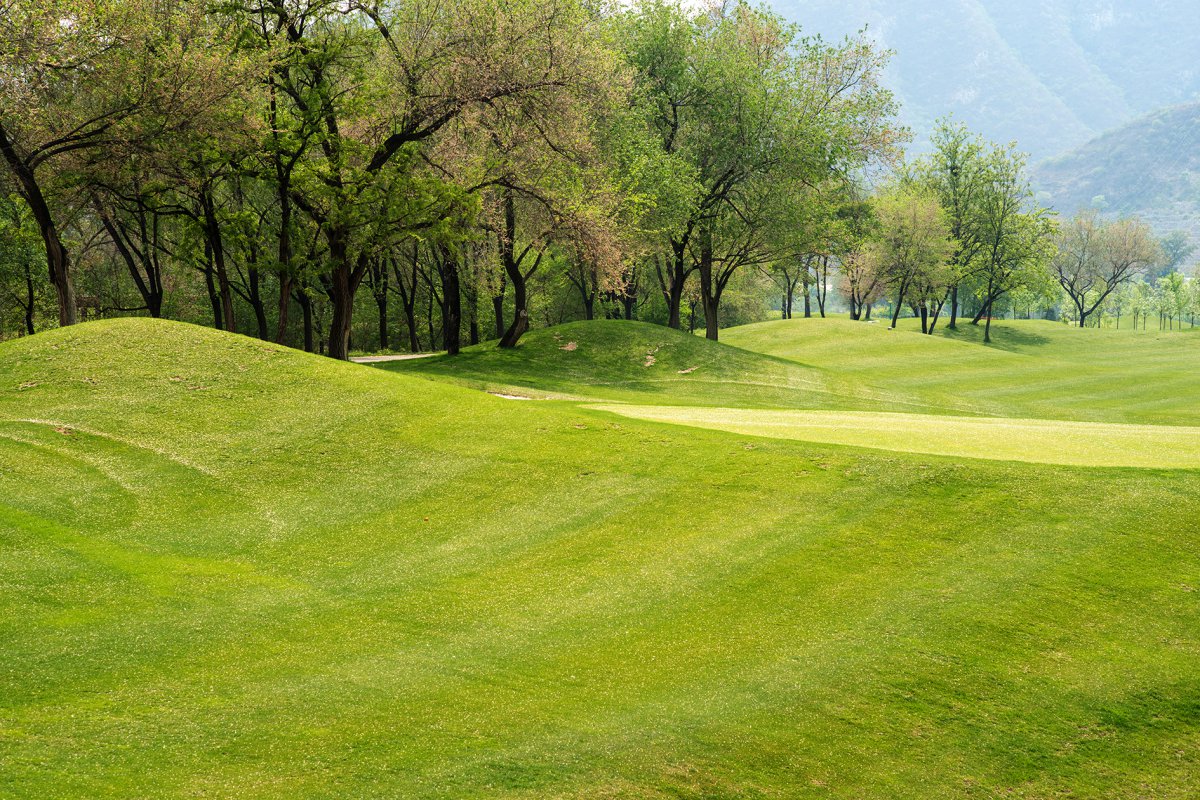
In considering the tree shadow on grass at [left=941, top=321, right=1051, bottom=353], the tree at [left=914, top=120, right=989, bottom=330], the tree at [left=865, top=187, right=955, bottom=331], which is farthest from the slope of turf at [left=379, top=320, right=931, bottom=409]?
the tree at [left=914, top=120, right=989, bottom=330]

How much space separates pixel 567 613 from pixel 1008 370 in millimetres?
58786

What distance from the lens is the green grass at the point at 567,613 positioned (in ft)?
30.3

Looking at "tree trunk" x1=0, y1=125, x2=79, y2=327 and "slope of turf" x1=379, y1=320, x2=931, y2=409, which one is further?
"slope of turf" x1=379, y1=320, x2=931, y2=409

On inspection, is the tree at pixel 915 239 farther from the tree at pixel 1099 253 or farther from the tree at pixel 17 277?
the tree at pixel 17 277

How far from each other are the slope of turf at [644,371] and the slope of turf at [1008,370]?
4059mm

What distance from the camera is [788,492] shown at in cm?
1580

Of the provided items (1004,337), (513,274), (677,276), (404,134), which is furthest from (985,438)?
(1004,337)

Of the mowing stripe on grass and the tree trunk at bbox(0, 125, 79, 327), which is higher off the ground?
the tree trunk at bbox(0, 125, 79, 327)

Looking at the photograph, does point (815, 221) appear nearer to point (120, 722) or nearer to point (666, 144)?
point (666, 144)

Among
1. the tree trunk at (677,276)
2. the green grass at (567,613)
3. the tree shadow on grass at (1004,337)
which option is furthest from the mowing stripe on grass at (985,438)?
the tree shadow on grass at (1004,337)

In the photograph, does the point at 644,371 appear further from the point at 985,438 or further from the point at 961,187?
the point at 961,187

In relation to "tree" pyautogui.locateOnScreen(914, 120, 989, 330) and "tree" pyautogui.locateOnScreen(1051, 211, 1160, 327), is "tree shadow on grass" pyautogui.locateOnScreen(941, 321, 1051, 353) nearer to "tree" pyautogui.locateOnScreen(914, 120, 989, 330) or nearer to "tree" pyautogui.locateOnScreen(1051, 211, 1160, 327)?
"tree" pyautogui.locateOnScreen(914, 120, 989, 330)

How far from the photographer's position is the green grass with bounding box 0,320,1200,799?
30.3ft

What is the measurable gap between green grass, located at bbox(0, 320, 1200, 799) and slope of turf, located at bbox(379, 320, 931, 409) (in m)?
18.1
